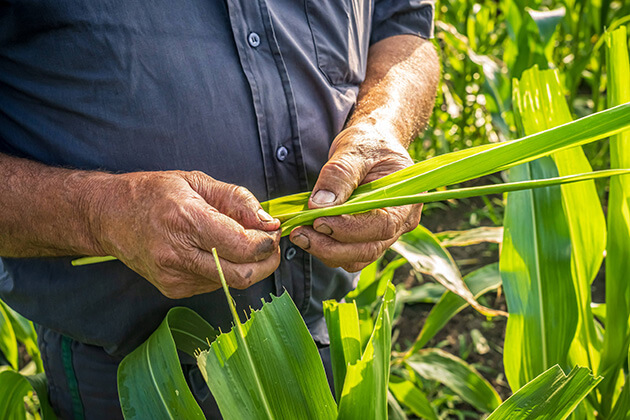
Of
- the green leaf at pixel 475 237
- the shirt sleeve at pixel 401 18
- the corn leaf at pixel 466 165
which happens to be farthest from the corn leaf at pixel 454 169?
the green leaf at pixel 475 237

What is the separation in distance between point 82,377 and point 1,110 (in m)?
0.51

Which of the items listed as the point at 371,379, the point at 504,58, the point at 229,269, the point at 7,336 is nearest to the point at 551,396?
the point at 371,379

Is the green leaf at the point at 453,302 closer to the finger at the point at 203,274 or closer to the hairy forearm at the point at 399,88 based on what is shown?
the hairy forearm at the point at 399,88

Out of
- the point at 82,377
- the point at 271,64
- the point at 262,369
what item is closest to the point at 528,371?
the point at 262,369

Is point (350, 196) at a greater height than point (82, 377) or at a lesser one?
greater

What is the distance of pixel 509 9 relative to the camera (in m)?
1.95

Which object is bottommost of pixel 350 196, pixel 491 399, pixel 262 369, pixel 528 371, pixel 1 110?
pixel 491 399

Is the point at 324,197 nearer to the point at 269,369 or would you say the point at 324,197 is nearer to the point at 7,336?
the point at 269,369

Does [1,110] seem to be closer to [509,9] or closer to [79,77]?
[79,77]

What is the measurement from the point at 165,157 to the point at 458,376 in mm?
942

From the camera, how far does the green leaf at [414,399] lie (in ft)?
4.51

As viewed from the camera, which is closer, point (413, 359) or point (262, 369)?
point (262, 369)

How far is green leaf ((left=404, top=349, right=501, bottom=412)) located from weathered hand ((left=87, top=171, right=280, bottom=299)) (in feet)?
2.64

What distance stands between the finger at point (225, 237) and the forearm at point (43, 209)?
7.5 inches
